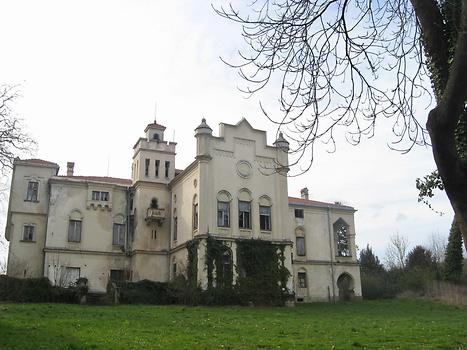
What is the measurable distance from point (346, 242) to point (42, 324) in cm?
3799

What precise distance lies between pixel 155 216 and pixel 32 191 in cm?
1111

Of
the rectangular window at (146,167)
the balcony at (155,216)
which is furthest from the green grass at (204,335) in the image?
the rectangular window at (146,167)

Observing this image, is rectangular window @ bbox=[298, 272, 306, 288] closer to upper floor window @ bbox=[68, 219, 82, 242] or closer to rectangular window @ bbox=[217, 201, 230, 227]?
rectangular window @ bbox=[217, 201, 230, 227]

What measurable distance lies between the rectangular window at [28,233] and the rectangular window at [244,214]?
18443 millimetres

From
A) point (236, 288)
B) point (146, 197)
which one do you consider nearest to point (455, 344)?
point (236, 288)

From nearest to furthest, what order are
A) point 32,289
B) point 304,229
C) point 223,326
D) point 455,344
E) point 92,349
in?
point 92,349
point 455,344
point 223,326
point 32,289
point 304,229

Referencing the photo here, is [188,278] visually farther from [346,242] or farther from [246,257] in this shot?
[346,242]

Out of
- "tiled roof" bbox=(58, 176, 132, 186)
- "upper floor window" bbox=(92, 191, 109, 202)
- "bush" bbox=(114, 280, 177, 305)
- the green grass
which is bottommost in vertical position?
the green grass

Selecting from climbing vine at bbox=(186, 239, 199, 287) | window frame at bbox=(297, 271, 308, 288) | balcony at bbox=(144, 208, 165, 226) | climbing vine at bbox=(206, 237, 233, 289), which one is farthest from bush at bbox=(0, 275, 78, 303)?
window frame at bbox=(297, 271, 308, 288)

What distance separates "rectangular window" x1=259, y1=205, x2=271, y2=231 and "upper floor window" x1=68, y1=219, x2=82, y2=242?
16325 mm

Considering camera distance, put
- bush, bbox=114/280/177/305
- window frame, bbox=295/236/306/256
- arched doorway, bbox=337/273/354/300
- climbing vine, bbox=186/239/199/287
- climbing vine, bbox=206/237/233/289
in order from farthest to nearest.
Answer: arched doorway, bbox=337/273/354/300, window frame, bbox=295/236/306/256, climbing vine, bbox=186/239/199/287, climbing vine, bbox=206/237/233/289, bush, bbox=114/280/177/305

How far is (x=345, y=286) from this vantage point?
5084 centimetres

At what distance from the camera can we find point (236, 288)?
36.9 meters

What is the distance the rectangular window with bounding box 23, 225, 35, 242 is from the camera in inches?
1748
